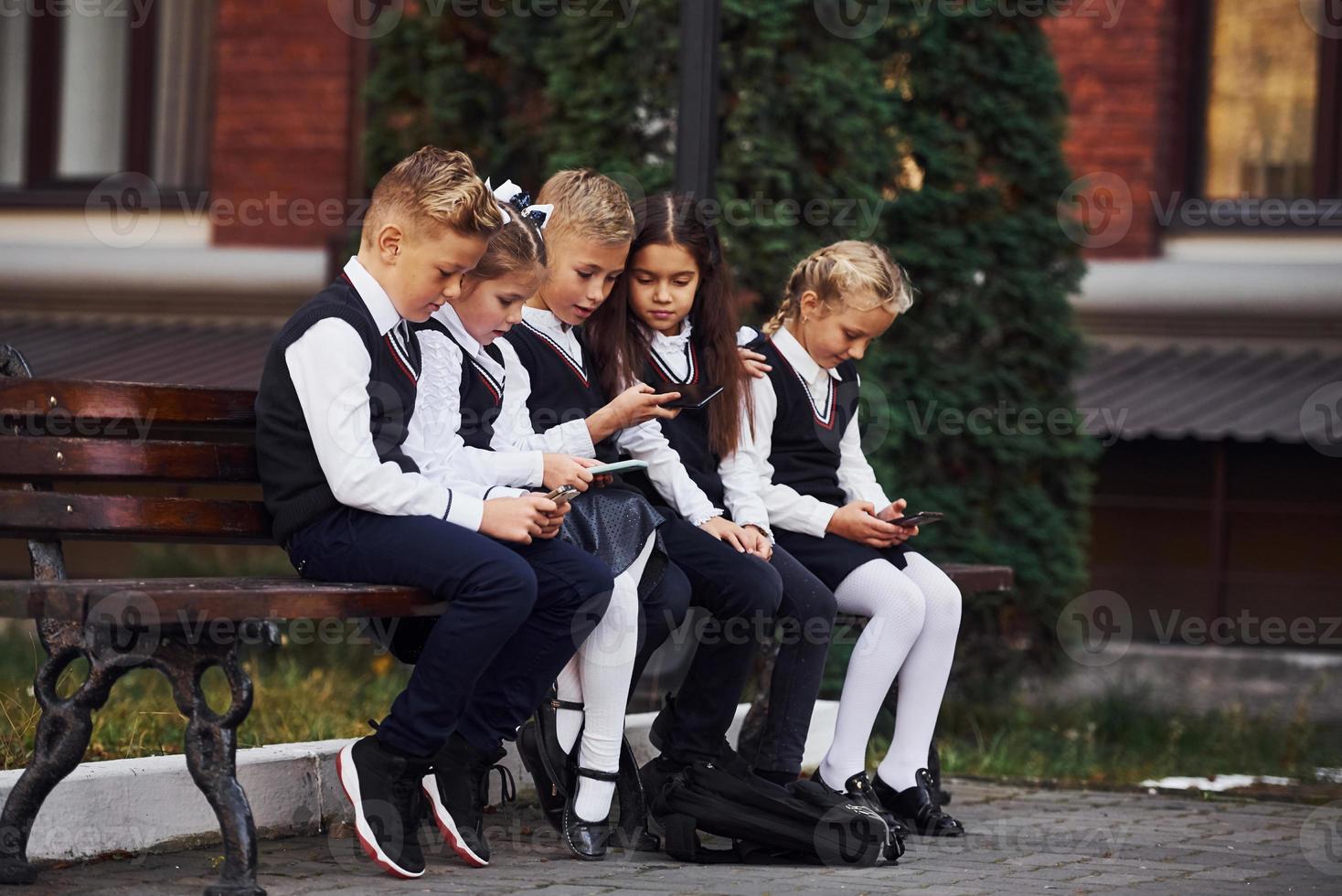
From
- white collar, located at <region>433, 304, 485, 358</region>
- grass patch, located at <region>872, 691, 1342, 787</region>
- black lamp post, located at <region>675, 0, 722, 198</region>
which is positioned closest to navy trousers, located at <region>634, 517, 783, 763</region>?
white collar, located at <region>433, 304, 485, 358</region>

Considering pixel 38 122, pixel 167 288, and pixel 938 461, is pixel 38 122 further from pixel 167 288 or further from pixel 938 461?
pixel 938 461

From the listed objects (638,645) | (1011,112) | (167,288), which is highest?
(1011,112)

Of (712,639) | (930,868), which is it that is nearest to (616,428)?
(712,639)

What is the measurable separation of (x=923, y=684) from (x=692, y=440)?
0.89 metres

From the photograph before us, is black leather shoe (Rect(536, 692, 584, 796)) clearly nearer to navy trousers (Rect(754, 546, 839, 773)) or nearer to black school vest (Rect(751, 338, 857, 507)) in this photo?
navy trousers (Rect(754, 546, 839, 773))

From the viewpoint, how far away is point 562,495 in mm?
4098

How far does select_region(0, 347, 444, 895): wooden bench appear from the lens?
3367 mm

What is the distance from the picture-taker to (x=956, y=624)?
4.92 meters

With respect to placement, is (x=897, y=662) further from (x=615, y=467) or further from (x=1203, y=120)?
(x=1203, y=120)

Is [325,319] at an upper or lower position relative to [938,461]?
upper

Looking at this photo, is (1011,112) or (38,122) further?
(38,122)

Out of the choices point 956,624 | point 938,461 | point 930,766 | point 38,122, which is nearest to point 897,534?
point 956,624

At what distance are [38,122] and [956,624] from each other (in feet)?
30.9

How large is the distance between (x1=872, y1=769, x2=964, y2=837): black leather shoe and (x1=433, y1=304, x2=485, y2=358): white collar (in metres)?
1.60
